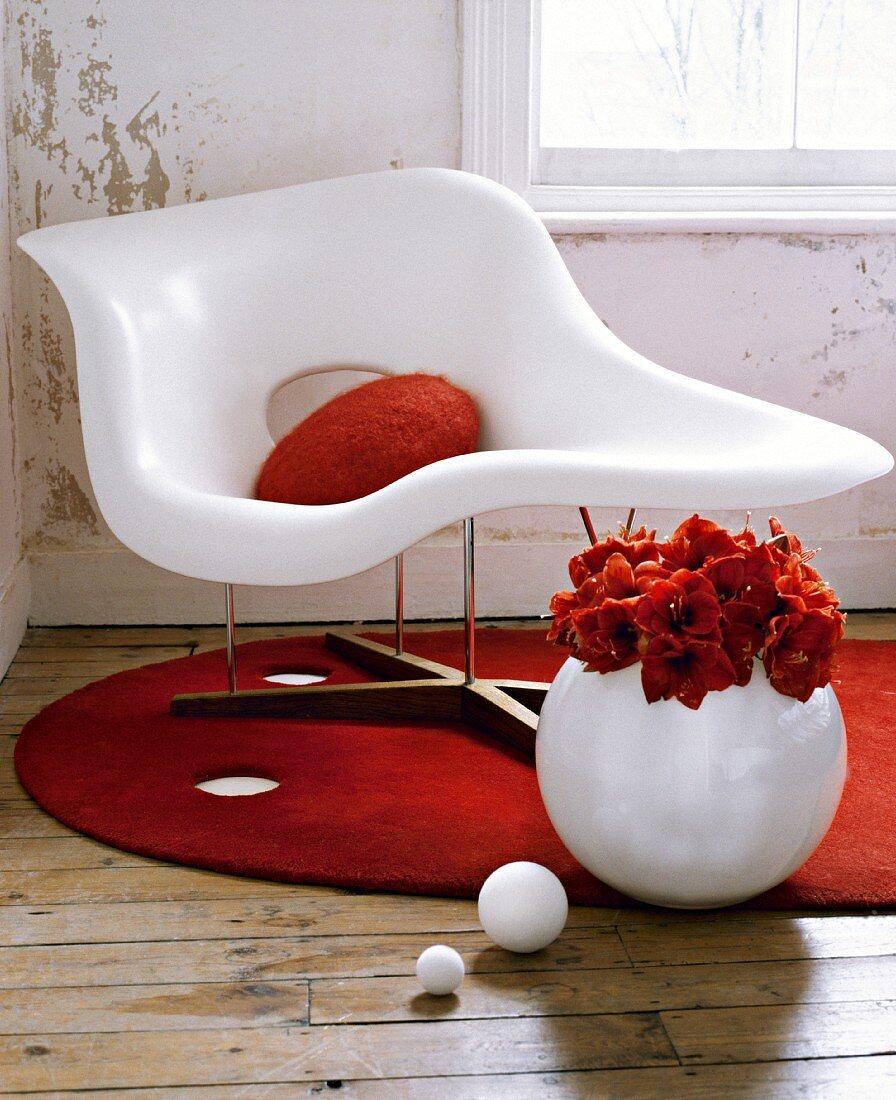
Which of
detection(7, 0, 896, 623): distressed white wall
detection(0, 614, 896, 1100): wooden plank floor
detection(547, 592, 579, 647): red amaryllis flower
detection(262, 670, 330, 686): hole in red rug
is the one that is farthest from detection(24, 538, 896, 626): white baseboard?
detection(547, 592, 579, 647): red amaryllis flower

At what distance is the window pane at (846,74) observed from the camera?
2590mm

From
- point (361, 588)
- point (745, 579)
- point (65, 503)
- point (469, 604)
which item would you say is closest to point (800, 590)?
point (745, 579)

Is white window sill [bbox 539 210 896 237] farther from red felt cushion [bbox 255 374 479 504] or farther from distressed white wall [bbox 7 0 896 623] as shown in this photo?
red felt cushion [bbox 255 374 479 504]

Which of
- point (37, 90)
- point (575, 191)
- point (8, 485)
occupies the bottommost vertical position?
point (8, 485)

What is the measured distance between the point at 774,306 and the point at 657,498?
1.32 meters

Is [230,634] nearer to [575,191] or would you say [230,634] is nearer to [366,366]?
[366,366]

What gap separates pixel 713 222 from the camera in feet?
8.10

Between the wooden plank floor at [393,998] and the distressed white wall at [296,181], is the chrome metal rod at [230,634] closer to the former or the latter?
the wooden plank floor at [393,998]

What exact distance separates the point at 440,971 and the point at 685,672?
1.15ft

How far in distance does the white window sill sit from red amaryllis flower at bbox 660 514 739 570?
133cm

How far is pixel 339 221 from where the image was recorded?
2.04 meters

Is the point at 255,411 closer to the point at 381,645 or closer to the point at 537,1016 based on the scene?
the point at 381,645

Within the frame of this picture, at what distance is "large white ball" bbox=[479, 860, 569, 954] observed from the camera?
3.83ft

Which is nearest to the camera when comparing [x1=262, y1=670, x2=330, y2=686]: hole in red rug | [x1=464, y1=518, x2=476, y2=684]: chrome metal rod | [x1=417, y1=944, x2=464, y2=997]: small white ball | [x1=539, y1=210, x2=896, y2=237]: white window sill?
[x1=417, y1=944, x2=464, y2=997]: small white ball
